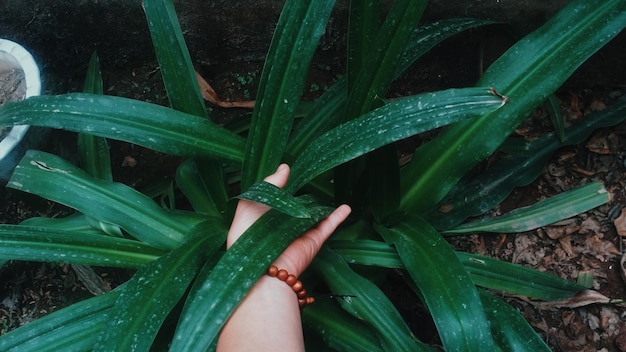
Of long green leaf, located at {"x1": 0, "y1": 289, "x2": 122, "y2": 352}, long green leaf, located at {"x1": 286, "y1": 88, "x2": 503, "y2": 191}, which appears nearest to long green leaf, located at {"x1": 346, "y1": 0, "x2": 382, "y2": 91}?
long green leaf, located at {"x1": 286, "y1": 88, "x2": 503, "y2": 191}

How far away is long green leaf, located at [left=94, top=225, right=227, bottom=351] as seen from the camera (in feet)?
2.76

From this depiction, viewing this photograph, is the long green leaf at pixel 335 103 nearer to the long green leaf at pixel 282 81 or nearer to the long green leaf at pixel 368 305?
the long green leaf at pixel 282 81

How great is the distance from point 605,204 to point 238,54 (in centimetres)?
92

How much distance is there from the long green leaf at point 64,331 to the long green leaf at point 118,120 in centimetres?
30

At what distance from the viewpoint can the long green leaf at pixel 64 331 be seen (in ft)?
3.11

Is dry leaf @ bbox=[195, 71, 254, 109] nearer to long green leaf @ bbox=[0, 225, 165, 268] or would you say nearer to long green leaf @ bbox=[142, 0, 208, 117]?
long green leaf @ bbox=[142, 0, 208, 117]

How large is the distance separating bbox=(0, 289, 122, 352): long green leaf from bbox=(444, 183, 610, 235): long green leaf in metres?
0.69

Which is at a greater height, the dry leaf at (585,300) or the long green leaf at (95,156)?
the long green leaf at (95,156)

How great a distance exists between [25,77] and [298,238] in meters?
0.84

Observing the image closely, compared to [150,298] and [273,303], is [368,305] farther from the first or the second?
[150,298]

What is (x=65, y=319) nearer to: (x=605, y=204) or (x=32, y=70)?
(x=32, y=70)

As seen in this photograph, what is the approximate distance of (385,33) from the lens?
3.03ft

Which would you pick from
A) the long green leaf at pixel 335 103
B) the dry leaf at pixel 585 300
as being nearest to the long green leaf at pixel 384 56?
the long green leaf at pixel 335 103

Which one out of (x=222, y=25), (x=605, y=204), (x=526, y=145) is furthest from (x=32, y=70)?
(x=605, y=204)
